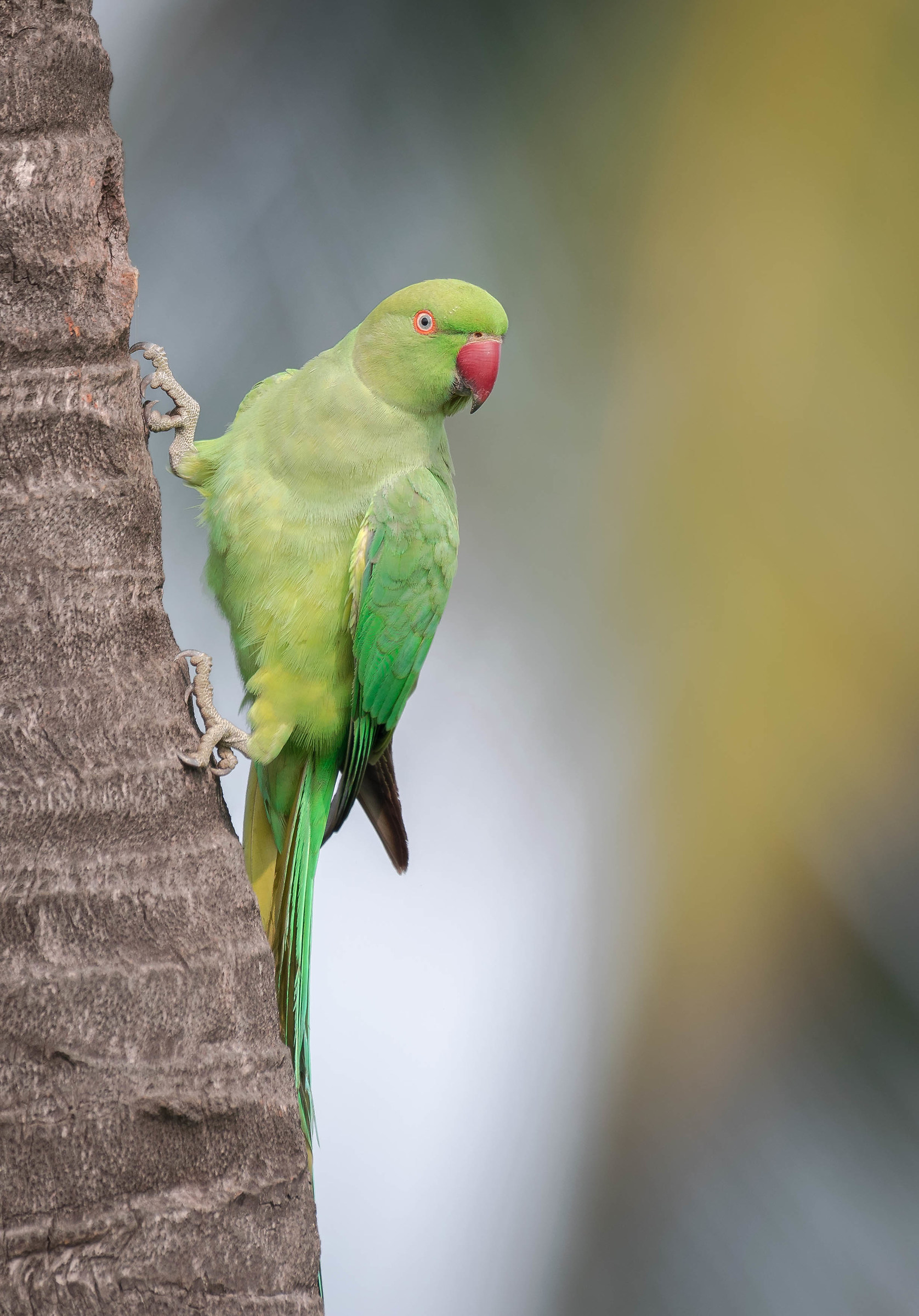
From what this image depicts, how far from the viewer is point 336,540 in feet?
8.20

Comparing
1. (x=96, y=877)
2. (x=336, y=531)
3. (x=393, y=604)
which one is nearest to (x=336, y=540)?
(x=336, y=531)

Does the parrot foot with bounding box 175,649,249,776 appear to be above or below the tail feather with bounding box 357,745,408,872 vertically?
above

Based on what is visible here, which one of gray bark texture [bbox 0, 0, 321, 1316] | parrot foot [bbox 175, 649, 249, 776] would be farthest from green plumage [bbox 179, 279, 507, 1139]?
gray bark texture [bbox 0, 0, 321, 1316]

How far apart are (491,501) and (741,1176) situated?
2.82 metres

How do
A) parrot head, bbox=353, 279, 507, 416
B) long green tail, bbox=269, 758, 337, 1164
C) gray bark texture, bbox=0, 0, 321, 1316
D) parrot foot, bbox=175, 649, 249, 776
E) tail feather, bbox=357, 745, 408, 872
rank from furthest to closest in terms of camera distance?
1. tail feather, bbox=357, 745, 408, 872
2. parrot head, bbox=353, 279, 507, 416
3. long green tail, bbox=269, 758, 337, 1164
4. parrot foot, bbox=175, 649, 249, 776
5. gray bark texture, bbox=0, 0, 321, 1316

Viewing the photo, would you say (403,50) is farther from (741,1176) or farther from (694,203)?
(741,1176)

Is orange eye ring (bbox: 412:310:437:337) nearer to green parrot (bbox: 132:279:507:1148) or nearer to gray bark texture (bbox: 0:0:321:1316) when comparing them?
green parrot (bbox: 132:279:507:1148)

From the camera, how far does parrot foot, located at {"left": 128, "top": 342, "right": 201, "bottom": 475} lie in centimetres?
229

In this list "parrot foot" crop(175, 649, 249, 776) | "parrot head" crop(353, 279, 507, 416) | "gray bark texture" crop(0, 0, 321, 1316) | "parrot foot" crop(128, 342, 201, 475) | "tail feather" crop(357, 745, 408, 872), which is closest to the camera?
"gray bark texture" crop(0, 0, 321, 1316)

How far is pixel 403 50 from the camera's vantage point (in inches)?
156

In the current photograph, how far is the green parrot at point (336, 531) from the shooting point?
247 centimetres

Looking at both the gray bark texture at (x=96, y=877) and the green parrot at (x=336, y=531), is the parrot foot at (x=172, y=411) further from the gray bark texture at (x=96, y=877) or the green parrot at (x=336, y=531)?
the gray bark texture at (x=96, y=877)

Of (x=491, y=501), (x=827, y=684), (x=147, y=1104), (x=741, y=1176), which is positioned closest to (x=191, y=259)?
(x=491, y=501)

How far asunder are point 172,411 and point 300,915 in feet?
3.95
